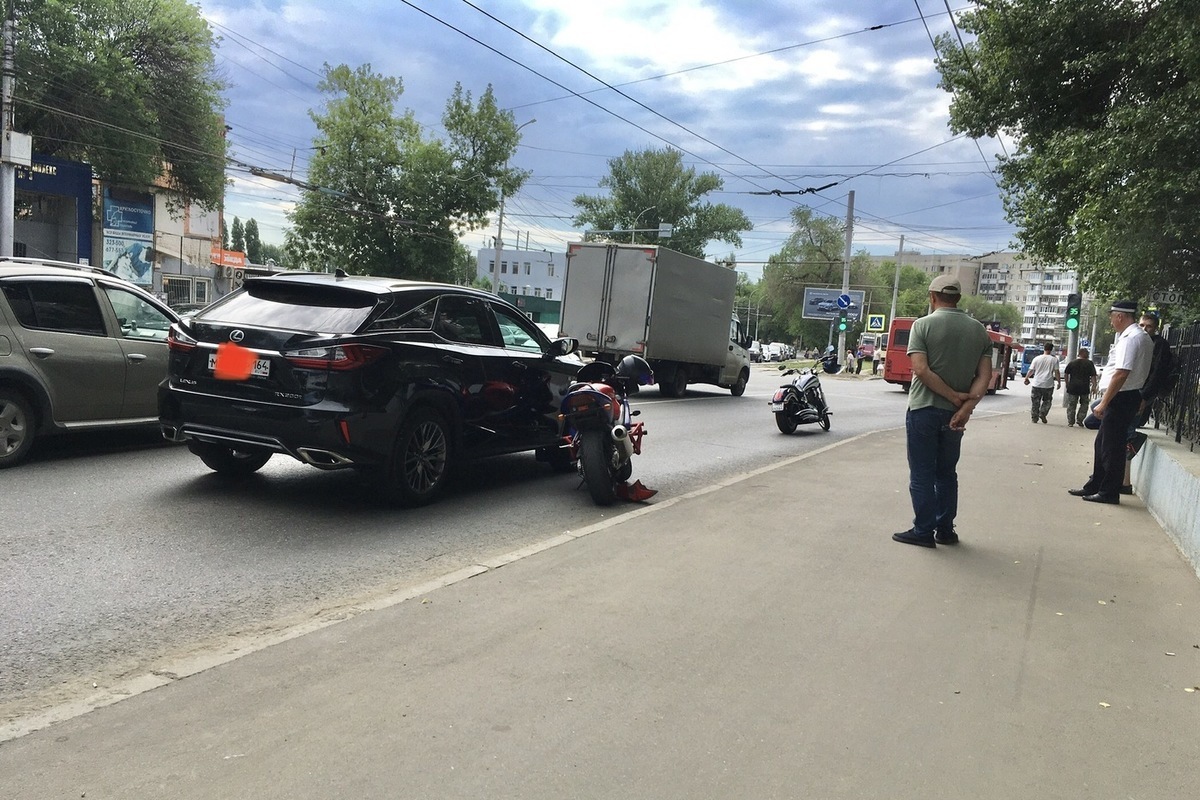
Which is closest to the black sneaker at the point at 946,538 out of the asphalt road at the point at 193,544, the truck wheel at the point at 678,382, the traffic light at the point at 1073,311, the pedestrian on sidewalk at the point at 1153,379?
the asphalt road at the point at 193,544

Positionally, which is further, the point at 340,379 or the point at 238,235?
the point at 238,235

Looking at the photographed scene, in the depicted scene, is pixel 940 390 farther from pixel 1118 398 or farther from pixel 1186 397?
pixel 1186 397

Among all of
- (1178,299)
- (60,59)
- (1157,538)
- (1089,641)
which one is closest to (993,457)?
(1178,299)

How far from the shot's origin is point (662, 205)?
68125 mm

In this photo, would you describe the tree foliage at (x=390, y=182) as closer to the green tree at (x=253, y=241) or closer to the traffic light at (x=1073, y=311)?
the traffic light at (x=1073, y=311)

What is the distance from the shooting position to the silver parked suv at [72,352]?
23.2 feet

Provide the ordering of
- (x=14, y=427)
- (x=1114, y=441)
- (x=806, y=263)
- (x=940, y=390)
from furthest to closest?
(x=806, y=263) < (x=1114, y=441) < (x=14, y=427) < (x=940, y=390)

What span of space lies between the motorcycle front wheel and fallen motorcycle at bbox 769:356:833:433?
693cm

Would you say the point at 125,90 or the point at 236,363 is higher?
the point at 125,90

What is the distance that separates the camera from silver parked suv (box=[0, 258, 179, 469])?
23.2 feet

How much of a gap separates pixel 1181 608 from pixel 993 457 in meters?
6.97

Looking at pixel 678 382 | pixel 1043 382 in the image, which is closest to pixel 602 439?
pixel 678 382

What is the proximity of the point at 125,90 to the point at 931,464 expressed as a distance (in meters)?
28.7

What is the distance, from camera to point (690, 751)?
9.96ft
